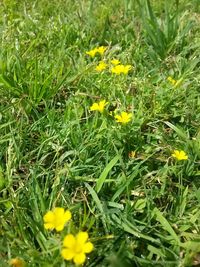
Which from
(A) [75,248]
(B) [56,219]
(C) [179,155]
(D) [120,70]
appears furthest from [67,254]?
(D) [120,70]

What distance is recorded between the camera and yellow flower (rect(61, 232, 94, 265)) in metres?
1.16

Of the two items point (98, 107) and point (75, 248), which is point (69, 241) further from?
point (98, 107)

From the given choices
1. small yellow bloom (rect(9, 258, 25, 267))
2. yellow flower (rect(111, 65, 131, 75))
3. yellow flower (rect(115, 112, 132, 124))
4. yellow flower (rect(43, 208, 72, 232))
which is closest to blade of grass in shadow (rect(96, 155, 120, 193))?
yellow flower (rect(115, 112, 132, 124))

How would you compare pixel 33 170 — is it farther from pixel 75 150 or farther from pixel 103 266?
pixel 103 266

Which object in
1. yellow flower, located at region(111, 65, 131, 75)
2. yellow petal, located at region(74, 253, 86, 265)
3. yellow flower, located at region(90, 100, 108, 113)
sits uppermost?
yellow flower, located at region(111, 65, 131, 75)

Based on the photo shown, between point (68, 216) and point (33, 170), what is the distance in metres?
0.39

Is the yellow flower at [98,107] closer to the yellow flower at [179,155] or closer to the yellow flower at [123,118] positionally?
the yellow flower at [123,118]

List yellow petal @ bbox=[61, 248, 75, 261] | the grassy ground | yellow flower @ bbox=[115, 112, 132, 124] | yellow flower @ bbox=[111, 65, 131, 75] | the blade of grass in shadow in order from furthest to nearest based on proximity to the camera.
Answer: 1. yellow flower @ bbox=[111, 65, 131, 75]
2. yellow flower @ bbox=[115, 112, 132, 124]
3. the blade of grass in shadow
4. the grassy ground
5. yellow petal @ bbox=[61, 248, 75, 261]

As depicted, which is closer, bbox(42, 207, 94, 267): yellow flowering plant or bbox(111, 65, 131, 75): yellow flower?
bbox(42, 207, 94, 267): yellow flowering plant

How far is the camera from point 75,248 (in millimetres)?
1179

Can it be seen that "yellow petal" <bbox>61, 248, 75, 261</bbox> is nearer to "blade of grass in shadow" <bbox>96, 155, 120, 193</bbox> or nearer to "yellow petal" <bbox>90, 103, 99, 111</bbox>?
"blade of grass in shadow" <bbox>96, 155, 120, 193</bbox>

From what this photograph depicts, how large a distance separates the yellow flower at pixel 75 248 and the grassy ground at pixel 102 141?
75mm

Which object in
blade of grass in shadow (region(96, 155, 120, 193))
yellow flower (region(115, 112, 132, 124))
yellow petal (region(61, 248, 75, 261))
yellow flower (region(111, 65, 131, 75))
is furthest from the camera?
yellow flower (region(111, 65, 131, 75))

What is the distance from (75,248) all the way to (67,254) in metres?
0.03
